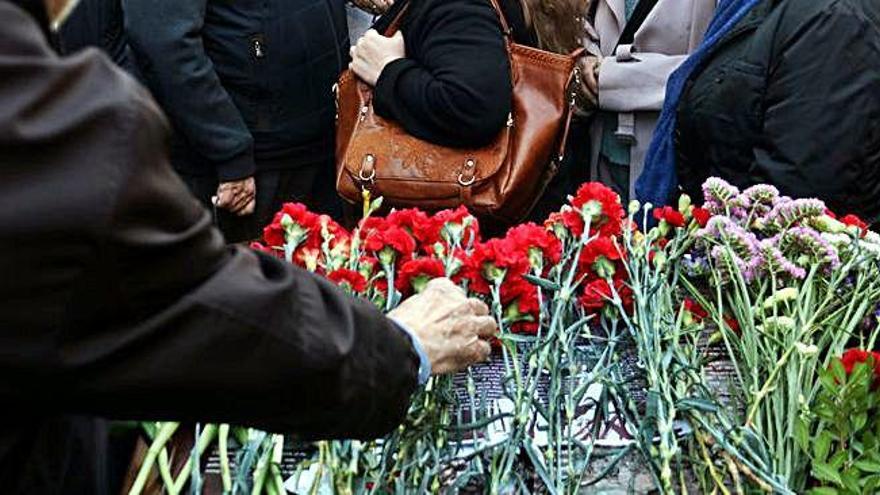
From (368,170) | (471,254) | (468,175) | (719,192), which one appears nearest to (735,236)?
(719,192)

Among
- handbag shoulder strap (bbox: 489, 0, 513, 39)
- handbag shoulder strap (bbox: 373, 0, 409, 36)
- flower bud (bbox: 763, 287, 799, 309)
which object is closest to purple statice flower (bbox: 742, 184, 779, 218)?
flower bud (bbox: 763, 287, 799, 309)

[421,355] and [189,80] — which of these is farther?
[189,80]

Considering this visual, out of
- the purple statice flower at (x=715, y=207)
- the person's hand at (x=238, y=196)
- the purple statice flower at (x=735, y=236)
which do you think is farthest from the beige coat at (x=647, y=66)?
the purple statice flower at (x=735, y=236)

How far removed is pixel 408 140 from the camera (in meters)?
2.85

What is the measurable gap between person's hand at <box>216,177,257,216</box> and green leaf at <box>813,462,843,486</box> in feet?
6.62

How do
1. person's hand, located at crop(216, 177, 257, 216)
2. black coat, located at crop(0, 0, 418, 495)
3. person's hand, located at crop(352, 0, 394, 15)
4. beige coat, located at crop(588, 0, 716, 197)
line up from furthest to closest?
1. person's hand, located at crop(352, 0, 394, 15)
2. person's hand, located at crop(216, 177, 257, 216)
3. beige coat, located at crop(588, 0, 716, 197)
4. black coat, located at crop(0, 0, 418, 495)

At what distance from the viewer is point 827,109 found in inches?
91.8

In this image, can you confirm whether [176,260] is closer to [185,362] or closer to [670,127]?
[185,362]

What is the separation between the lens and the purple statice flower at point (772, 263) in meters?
1.70

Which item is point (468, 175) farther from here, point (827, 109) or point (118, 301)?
point (118, 301)

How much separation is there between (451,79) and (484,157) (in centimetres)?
21

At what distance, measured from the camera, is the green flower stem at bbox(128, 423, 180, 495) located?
1395 mm

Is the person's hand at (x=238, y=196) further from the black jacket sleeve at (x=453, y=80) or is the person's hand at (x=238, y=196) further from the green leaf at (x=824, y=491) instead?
the green leaf at (x=824, y=491)

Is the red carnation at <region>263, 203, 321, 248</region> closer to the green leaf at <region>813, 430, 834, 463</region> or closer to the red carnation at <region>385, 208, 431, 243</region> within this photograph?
the red carnation at <region>385, 208, 431, 243</region>
